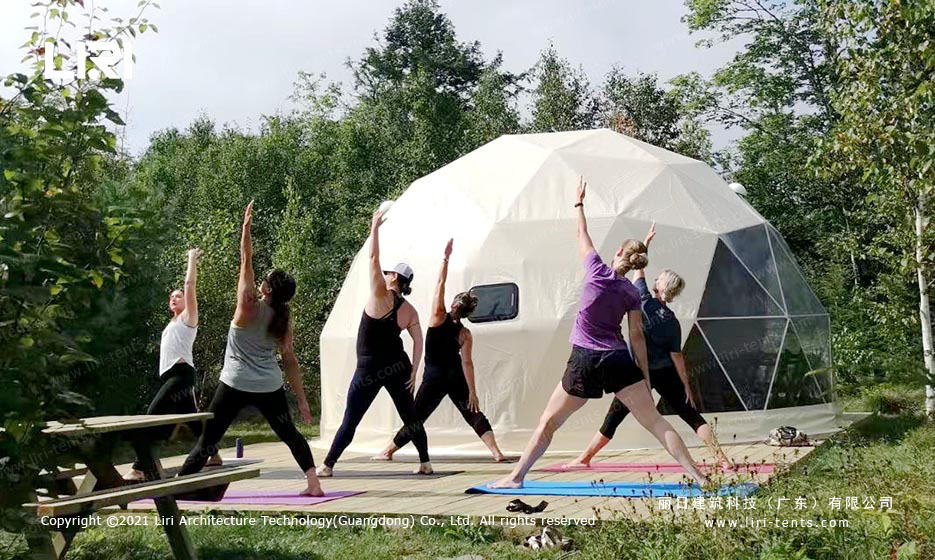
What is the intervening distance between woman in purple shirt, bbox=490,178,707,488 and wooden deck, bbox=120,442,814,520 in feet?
1.27

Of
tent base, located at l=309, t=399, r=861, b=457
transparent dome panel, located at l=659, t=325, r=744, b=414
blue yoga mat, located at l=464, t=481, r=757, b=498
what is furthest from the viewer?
transparent dome panel, located at l=659, t=325, r=744, b=414

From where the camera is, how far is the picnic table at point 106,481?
429 cm

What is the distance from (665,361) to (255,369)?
3497 mm

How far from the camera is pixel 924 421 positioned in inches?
507

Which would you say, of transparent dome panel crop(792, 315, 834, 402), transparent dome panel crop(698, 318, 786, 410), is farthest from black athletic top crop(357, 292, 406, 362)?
transparent dome panel crop(792, 315, 834, 402)

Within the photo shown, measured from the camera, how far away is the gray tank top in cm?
725

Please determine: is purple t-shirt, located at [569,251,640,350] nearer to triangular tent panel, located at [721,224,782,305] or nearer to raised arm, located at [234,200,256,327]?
raised arm, located at [234,200,256,327]

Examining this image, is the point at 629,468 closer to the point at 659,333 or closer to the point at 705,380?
the point at 659,333

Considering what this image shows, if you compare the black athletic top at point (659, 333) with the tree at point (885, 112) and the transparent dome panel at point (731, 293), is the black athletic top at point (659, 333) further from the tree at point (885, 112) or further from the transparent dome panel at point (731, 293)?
the tree at point (885, 112)

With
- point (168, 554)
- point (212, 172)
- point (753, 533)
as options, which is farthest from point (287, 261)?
point (753, 533)

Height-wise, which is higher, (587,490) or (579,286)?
(579,286)

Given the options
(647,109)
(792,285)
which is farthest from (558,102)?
(792,285)

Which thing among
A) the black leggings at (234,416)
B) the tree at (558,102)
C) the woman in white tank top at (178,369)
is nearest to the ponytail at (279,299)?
the black leggings at (234,416)

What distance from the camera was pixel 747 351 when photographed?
38.8 feet
